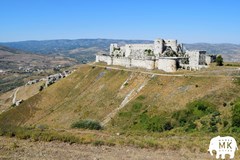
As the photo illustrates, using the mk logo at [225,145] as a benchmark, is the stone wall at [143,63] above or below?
below

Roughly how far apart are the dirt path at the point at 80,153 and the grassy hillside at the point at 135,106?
1752mm

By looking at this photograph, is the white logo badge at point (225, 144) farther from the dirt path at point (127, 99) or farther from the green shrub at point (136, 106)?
the green shrub at point (136, 106)

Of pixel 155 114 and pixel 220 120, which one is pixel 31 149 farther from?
pixel 155 114

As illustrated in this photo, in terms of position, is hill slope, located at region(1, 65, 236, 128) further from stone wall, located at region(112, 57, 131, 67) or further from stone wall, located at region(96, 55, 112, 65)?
stone wall, located at region(112, 57, 131, 67)

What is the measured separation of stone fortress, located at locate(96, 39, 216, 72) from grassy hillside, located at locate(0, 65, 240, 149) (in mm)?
5127

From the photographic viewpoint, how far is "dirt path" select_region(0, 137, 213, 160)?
2364 cm

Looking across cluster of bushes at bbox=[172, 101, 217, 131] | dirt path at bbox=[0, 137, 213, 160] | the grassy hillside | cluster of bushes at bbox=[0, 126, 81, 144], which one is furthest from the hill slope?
dirt path at bbox=[0, 137, 213, 160]

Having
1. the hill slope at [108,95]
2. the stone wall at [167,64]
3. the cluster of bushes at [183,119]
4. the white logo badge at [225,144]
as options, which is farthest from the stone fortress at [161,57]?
the white logo badge at [225,144]

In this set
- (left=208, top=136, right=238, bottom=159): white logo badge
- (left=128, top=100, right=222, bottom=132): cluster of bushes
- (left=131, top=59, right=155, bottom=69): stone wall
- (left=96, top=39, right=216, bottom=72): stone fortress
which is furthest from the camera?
(left=131, top=59, right=155, bottom=69): stone wall

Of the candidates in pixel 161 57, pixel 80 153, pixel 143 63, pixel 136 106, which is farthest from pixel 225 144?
pixel 143 63

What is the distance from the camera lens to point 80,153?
80.6 ft

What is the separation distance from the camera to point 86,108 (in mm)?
77312

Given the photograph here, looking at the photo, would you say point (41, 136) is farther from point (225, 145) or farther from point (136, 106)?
point (136, 106)

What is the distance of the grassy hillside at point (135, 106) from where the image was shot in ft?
122
